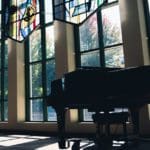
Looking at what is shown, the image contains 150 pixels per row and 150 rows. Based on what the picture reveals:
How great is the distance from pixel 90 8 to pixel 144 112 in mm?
2685

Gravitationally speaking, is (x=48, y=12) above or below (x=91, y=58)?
above

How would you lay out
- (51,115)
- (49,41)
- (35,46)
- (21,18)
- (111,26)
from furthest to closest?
(21,18) < (35,46) < (49,41) < (51,115) < (111,26)

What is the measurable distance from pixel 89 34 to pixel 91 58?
621 millimetres

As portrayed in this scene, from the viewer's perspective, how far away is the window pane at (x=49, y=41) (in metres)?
7.43

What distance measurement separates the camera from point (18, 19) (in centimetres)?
830

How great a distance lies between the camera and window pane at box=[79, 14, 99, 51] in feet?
21.3

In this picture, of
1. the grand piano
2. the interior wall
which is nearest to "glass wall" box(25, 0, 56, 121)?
the interior wall

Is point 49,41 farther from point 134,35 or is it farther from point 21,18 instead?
point 134,35

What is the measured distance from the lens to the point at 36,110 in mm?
7602

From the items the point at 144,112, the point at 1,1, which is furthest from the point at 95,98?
the point at 1,1

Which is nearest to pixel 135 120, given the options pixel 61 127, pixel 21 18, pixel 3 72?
pixel 61 127

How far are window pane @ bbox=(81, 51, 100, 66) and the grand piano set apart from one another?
2.47 m

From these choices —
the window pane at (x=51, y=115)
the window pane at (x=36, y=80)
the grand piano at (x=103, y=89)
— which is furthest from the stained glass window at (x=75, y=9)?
the grand piano at (x=103, y=89)

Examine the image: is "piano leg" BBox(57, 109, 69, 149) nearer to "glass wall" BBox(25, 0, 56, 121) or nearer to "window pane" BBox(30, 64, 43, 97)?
"glass wall" BBox(25, 0, 56, 121)
